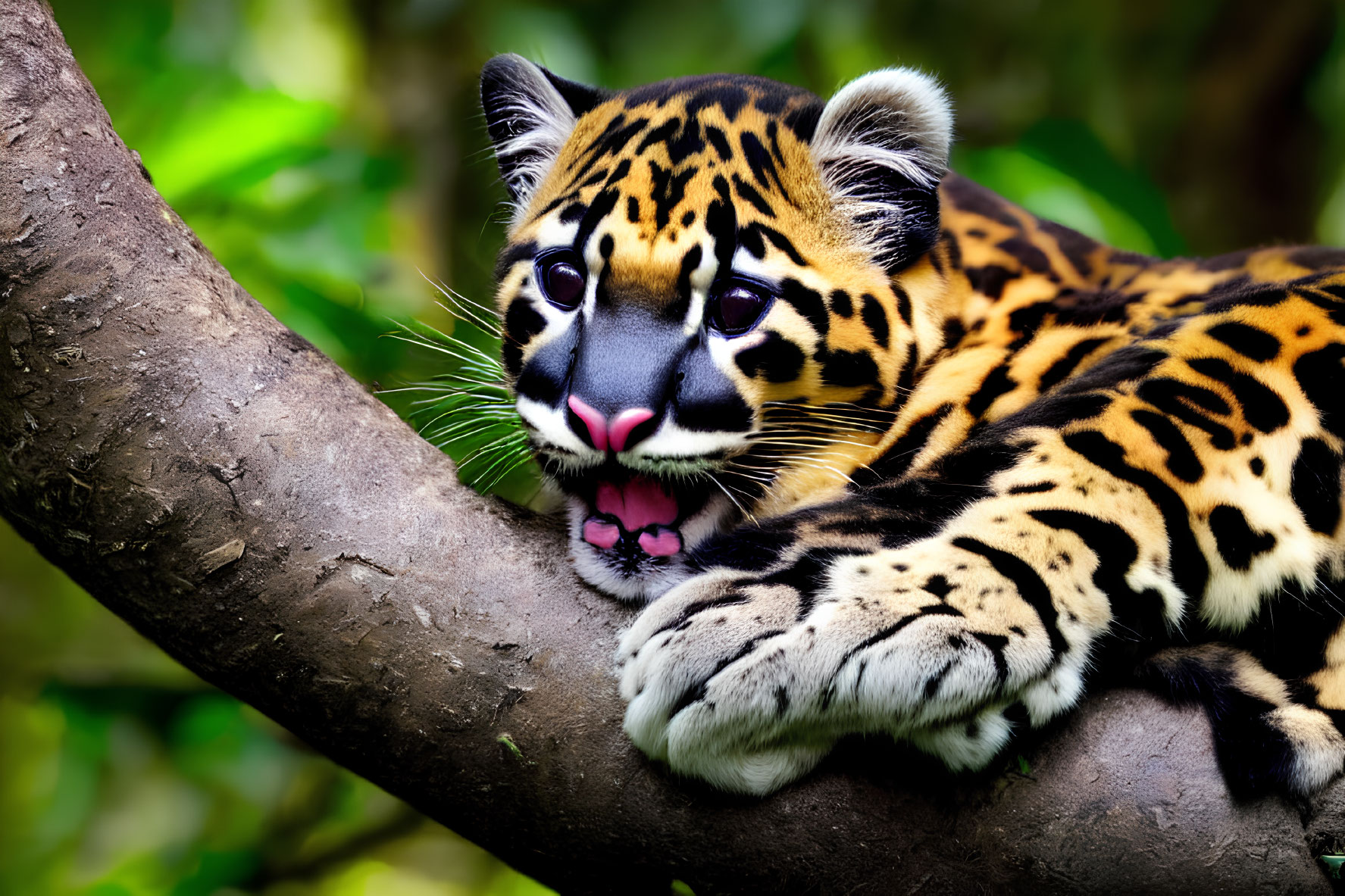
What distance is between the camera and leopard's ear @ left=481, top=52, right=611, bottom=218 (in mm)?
2504

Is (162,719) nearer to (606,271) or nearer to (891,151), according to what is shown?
(606,271)

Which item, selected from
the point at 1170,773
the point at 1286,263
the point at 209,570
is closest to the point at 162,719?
the point at 209,570

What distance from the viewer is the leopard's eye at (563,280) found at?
212 centimetres

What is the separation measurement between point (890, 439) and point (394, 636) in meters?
1.04

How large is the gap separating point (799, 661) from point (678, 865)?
42 cm

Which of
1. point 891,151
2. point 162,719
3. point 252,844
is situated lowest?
point 252,844

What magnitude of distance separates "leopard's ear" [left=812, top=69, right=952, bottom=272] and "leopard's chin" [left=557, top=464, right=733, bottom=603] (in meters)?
0.68

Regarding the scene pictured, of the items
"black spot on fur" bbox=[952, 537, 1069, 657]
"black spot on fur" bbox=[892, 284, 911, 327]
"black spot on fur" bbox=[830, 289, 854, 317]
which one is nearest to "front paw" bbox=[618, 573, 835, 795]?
"black spot on fur" bbox=[952, 537, 1069, 657]

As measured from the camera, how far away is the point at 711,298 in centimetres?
205

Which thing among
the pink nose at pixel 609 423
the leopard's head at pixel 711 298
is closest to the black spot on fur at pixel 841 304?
the leopard's head at pixel 711 298

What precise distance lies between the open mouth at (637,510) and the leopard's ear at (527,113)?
2.85ft

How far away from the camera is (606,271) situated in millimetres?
2033

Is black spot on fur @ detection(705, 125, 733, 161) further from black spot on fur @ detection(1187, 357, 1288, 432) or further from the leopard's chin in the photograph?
black spot on fur @ detection(1187, 357, 1288, 432)

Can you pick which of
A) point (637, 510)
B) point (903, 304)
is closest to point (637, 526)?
point (637, 510)
